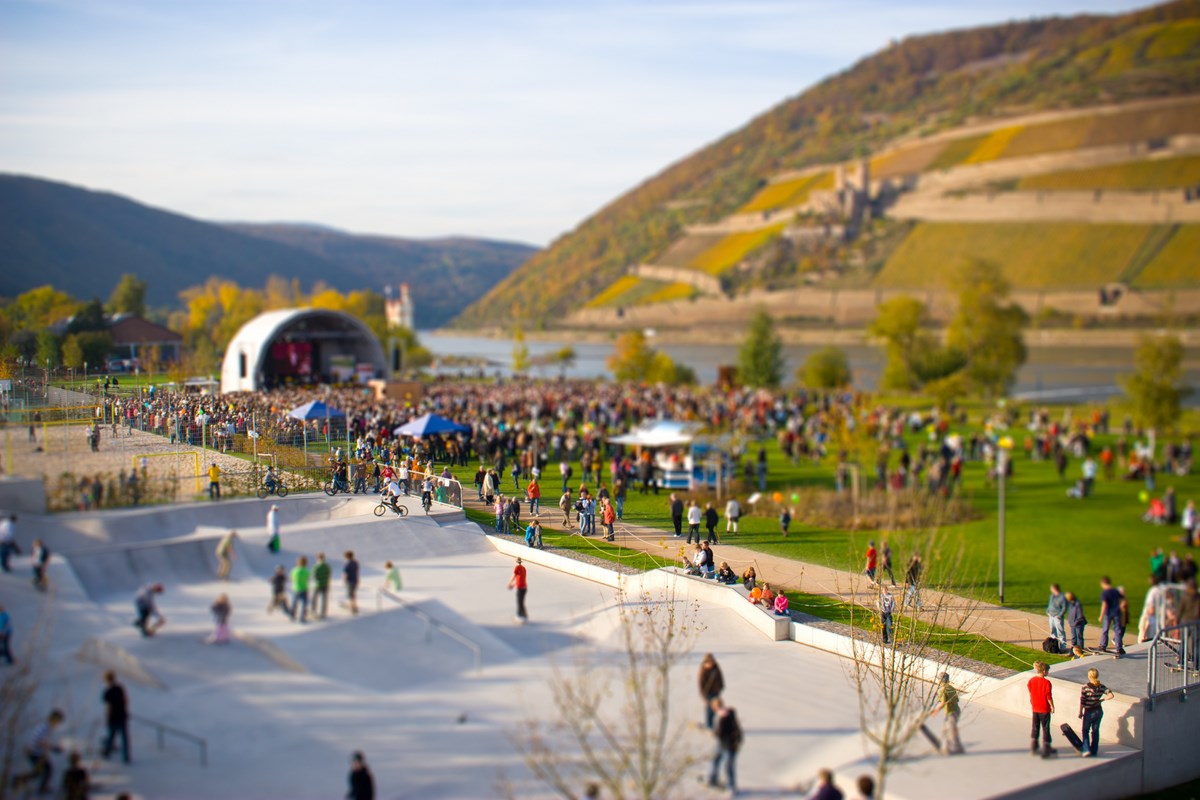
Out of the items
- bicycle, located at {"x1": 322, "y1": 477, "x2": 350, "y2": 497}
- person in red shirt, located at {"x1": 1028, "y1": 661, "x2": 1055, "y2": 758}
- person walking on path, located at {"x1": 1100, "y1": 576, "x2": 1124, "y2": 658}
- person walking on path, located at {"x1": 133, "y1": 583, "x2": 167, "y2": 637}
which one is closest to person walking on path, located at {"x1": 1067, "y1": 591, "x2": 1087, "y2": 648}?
person walking on path, located at {"x1": 1100, "y1": 576, "x2": 1124, "y2": 658}

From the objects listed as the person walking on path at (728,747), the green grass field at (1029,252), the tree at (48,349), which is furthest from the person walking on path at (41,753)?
the green grass field at (1029,252)

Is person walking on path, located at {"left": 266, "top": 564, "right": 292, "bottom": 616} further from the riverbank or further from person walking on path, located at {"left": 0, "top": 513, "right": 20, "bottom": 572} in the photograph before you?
the riverbank

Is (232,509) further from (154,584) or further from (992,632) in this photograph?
(992,632)

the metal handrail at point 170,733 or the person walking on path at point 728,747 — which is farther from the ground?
the metal handrail at point 170,733

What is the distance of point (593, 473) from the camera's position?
1057 inches

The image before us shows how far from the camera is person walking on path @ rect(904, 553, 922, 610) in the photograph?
15.7 meters

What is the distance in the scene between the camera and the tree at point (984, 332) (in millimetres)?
60219

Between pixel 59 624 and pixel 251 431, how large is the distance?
5317mm

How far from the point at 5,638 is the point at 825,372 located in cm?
5903

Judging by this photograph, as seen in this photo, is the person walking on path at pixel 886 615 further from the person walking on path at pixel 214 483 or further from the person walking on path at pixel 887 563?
the person walking on path at pixel 214 483

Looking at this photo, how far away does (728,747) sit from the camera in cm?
979

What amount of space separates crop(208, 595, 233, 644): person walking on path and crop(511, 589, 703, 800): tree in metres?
2.94

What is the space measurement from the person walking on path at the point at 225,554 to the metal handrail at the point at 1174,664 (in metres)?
11.5

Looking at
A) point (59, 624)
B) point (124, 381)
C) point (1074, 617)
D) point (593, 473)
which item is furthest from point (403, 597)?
point (593, 473)
